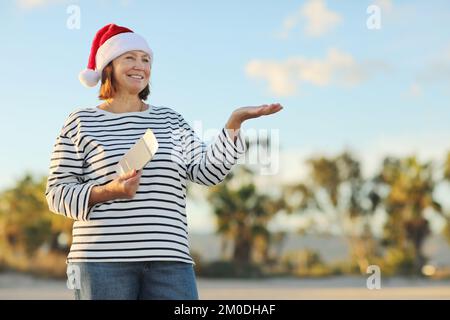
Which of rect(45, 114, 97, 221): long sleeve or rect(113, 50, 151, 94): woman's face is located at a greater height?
rect(113, 50, 151, 94): woman's face

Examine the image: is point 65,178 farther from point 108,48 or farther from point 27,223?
point 27,223

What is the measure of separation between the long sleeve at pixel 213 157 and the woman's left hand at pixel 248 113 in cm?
4

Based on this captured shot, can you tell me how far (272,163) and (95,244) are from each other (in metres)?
1.12

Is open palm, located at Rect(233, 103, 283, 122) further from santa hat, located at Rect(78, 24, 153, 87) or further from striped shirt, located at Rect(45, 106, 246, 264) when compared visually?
santa hat, located at Rect(78, 24, 153, 87)

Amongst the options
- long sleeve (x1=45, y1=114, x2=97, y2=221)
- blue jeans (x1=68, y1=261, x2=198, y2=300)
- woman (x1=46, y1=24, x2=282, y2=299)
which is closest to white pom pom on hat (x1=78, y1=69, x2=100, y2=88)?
woman (x1=46, y1=24, x2=282, y2=299)

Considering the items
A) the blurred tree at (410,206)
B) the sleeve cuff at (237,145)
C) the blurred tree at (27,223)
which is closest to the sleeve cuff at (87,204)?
the sleeve cuff at (237,145)

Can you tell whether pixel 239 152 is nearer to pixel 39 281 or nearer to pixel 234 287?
pixel 234 287

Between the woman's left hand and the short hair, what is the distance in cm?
51

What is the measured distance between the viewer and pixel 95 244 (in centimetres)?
304

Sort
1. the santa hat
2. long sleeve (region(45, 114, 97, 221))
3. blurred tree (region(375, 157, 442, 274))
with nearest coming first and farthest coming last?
long sleeve (region(45, 114, 97, 221)), the santa hat, blurred tree (region(375, 157, 442, 274))

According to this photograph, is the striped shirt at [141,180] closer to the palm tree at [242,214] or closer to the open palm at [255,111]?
the open palm at [255,111]

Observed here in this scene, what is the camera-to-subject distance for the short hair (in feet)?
11.2

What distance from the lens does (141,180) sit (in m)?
3.04
